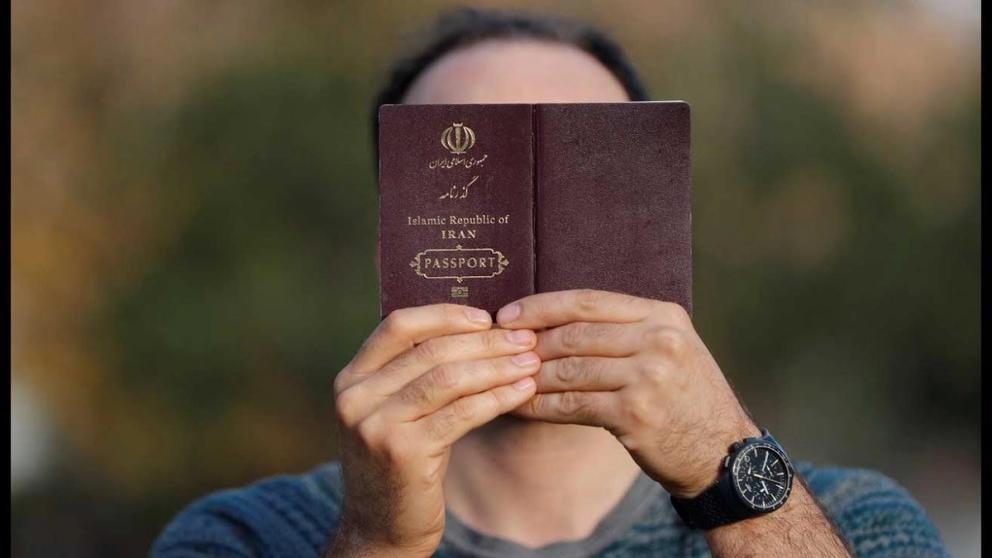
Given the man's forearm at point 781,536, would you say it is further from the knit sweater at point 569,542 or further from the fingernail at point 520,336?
the fingernail at point 520,336

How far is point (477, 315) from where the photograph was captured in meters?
1.89

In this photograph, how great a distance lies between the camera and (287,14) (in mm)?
5715

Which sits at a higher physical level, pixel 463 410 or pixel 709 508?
pixel 463 410

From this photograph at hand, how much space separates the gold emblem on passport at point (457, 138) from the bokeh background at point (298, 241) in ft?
11.9

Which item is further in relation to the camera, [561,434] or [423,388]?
[561,434]

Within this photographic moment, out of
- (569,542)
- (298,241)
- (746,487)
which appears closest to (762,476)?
(746,487)

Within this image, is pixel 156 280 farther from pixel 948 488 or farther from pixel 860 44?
pixel 948 488

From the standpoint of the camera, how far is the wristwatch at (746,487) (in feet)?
6.35

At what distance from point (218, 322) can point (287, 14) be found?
1.61m

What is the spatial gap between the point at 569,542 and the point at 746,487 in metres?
0.60

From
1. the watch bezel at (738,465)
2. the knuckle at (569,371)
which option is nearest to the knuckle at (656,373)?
the knuckle at (569,371)

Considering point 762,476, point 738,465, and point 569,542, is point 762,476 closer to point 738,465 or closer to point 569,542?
point 738,465

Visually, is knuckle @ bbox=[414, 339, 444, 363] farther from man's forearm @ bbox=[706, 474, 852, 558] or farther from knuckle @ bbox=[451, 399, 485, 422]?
man's forearm @ bbox=[706, 474, 852, 558]

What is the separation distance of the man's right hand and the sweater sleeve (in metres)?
0.91
